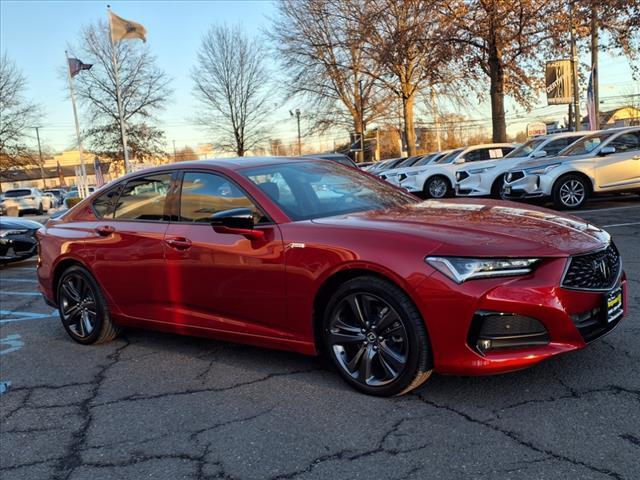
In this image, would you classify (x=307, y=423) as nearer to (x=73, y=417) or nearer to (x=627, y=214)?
(x=73, y=417)

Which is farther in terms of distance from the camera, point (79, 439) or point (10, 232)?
point (10, 232)

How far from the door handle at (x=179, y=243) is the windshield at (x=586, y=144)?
10.8 metres

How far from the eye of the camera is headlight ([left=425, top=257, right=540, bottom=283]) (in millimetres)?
3053

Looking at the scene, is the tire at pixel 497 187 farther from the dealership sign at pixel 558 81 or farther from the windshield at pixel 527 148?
the dealership sign at pixel 558 81

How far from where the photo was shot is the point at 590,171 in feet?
39.9

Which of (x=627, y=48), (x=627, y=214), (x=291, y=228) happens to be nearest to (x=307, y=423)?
Answer: (x=291, y=228)

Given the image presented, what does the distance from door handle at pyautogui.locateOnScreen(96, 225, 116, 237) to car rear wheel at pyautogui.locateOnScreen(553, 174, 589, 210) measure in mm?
10055

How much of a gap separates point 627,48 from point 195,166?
775 inches

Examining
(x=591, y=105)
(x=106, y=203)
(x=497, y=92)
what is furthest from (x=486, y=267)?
(x=591, y=105)

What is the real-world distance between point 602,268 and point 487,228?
0.68 metres

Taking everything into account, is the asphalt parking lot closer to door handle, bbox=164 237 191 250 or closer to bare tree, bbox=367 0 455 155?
door handle, bbox=164 237 191 250

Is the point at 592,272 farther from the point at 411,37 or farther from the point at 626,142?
the point at 411,37

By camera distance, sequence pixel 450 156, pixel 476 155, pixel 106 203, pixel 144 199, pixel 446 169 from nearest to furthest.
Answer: pixel 144 199, pixel 106 203, pixel 476 155, pixel 446 169, pixel 450 156

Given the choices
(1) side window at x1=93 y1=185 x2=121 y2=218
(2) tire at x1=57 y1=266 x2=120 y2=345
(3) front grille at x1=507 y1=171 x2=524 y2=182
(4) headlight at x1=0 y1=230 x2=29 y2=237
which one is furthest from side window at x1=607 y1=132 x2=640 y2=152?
(4) headlight at x1=0 y1=230 x2=29 y2=237
